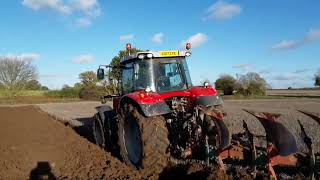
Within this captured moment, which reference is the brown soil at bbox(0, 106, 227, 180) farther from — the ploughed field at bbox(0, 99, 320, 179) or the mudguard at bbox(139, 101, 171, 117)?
the mudguard at bbox(139, 101, 171, 117)

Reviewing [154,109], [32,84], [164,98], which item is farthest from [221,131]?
[32,84]

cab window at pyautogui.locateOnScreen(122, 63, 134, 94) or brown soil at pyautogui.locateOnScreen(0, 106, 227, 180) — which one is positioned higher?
cab window at pyautogui.locateOnScreen(122, 63, 134, 94)

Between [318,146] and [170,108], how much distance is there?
3.43 m

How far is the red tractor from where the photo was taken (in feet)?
21.8

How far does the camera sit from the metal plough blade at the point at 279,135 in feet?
17.1

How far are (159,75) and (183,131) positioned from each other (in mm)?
1377

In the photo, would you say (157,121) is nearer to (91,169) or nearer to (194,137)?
(194,137)

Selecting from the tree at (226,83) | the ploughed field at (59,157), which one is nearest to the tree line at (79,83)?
the tree at (226,83)

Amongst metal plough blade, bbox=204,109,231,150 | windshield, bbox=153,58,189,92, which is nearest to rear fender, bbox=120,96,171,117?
windshield, bbox=153,58,189,92

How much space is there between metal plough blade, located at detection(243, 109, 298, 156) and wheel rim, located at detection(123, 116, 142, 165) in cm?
253

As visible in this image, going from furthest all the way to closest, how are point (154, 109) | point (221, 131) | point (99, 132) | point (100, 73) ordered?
point (99, 132), point (100, 73), point (154, 109), point (221, 131)

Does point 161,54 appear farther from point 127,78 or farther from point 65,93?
point 65,93

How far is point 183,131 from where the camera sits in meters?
7.18

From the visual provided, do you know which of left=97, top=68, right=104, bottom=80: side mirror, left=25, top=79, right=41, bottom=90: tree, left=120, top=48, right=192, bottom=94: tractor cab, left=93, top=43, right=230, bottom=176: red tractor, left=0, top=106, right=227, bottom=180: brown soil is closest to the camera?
left=93, top=43, right=230, bottom=176: red tractor
